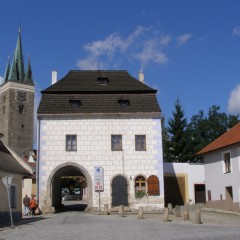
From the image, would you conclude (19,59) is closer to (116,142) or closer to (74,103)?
(74,103)

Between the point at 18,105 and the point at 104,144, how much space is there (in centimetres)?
7736

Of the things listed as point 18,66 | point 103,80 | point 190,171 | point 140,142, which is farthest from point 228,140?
point 18,66

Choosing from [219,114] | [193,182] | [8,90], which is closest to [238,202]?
[193,182]

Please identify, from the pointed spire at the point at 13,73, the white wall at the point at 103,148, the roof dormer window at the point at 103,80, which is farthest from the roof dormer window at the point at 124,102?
the pointed spire at the point at 13,73

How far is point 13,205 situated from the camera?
26266mm

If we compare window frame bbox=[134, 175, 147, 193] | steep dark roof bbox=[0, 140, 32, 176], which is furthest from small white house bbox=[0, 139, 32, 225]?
window frame bbox=[134, 175, 147, 193]

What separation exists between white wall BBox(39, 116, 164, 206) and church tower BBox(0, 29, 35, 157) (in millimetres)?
70379

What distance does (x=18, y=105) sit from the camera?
10806 centimetres

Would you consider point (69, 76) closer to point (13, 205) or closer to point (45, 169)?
point (45, 169)

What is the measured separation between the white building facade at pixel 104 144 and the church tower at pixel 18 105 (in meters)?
70.3

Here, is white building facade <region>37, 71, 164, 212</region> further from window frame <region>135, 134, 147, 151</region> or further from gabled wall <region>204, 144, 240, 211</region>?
gabled wall <region>204, 144, 240, 211</region>

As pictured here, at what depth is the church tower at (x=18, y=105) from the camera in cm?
10428

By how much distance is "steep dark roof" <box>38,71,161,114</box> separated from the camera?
34875 millimetres

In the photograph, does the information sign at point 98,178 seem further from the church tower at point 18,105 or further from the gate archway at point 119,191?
the church tower at point 18,105
